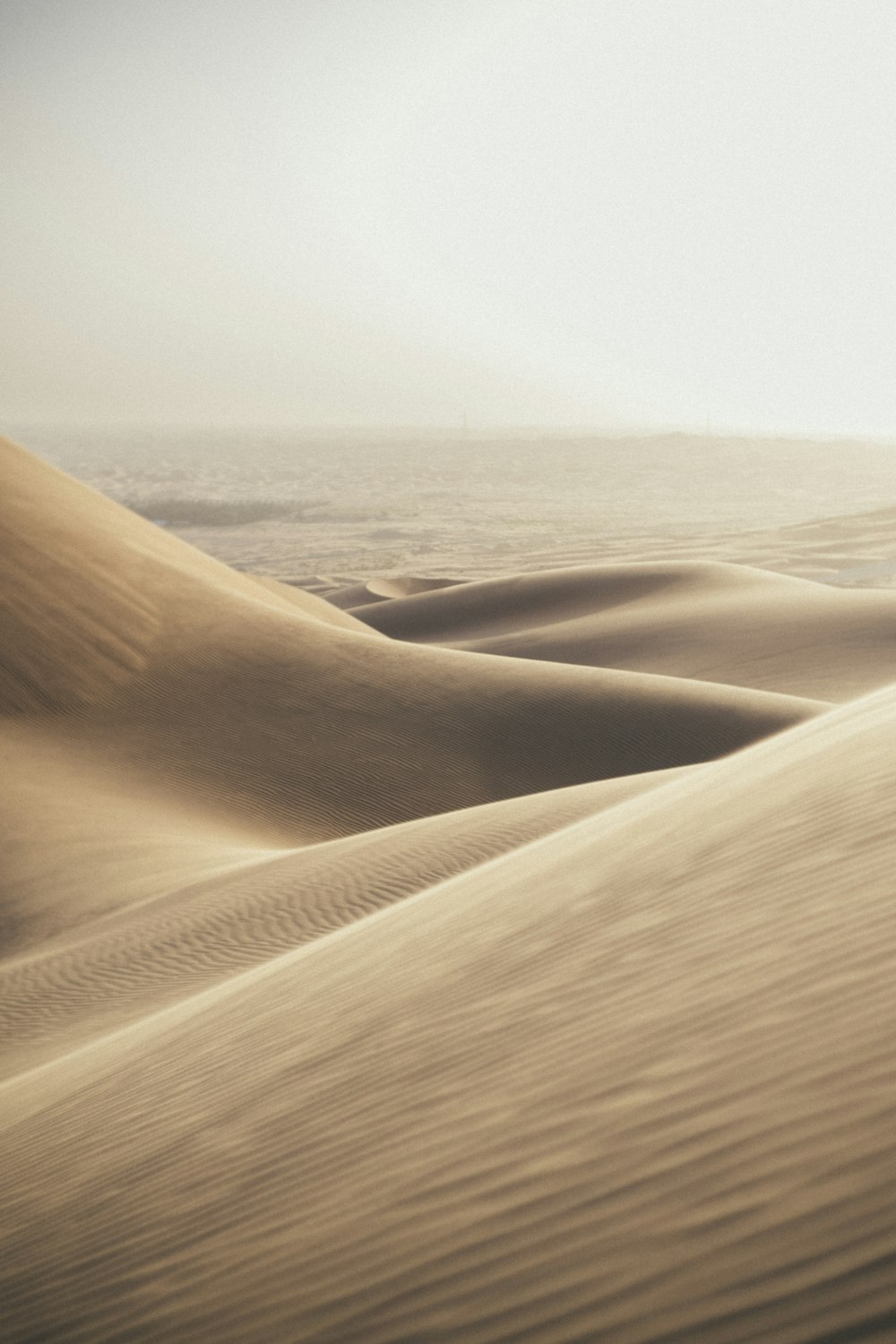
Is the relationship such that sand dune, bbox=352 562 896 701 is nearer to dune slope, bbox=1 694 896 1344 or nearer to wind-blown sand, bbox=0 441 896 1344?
wind-blown sand, bbox=0 441 896 1344

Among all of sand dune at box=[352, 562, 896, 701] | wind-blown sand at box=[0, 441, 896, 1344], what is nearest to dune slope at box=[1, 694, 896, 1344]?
wind-blown sand at box=[0, 441, 896, 1344]

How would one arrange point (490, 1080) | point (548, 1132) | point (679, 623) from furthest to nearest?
point (679, 623)
point (490, 1080)
point (548, 1132)

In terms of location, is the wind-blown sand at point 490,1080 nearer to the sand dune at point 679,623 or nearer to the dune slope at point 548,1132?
the dune slope at point 548,1132

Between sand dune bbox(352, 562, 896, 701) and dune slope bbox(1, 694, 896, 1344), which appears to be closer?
dune slope bbox(1, 694, 896, 1344)

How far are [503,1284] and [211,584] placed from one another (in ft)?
59.7

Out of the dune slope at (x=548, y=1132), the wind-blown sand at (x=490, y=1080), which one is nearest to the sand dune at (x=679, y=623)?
the wind-blown sand at (x=490, y=1080)

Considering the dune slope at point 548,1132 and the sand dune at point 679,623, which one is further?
the sand dune at point 679,623

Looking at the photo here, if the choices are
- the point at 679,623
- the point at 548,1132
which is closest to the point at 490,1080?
the point at 548,1132

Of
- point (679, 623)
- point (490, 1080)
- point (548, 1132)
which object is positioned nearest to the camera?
point (548, 1132)

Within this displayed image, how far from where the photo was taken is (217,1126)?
11.2 feet

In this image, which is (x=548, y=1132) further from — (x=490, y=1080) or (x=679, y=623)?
(x=679, y=623)

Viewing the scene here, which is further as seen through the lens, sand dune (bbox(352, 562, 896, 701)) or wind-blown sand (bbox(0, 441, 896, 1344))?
sand dune (bbox(352, 562, 896, 701))

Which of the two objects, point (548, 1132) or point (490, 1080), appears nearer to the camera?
point (548, 1132)

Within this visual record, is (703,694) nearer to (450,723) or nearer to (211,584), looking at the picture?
Result: (450,723)
